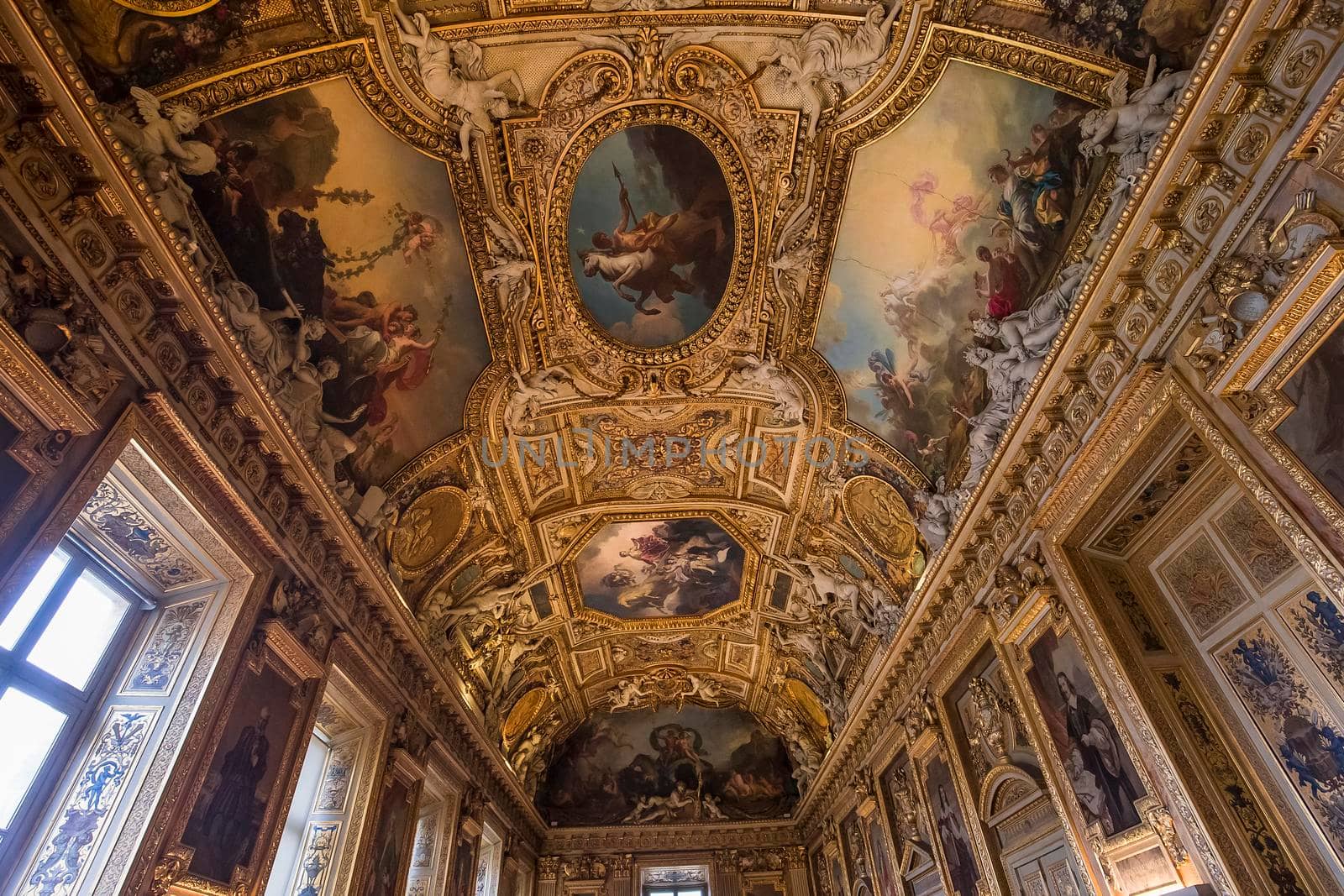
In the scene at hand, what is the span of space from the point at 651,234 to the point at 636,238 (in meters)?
0.21

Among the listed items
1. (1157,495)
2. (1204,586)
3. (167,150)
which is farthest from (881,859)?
(167,150)

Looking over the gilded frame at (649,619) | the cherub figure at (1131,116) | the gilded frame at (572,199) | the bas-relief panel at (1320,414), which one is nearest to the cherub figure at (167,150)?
the gilded frame at (572,199)

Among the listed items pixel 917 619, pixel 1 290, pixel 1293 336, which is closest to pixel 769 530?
pixel 917 619

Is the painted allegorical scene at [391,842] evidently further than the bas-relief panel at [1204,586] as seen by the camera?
Yes

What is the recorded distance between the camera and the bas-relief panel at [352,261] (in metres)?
6.96

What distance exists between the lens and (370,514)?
9.31 m

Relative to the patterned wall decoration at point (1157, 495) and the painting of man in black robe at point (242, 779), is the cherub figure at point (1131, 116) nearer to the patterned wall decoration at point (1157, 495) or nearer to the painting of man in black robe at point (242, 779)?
the patterned wall decoration at point (1157, 495)

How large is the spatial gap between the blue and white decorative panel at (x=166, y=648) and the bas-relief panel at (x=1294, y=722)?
29.9 feet

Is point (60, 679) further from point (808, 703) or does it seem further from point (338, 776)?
point (808, 703)

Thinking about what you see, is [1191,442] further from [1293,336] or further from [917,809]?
[917,809]

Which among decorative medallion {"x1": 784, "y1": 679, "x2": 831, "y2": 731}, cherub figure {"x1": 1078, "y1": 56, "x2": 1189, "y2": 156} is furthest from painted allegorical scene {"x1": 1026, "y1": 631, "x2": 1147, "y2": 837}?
decorative medallion {"x1": 784, "y1": 679, "x2": 831, "y2": 731}

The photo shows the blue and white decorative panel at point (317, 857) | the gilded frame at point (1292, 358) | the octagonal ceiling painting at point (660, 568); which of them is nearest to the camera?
the gilded frame at point (1292, 358)

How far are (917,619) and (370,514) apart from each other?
811 cm

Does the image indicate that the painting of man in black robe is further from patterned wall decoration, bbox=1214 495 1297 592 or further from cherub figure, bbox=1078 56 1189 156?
cherub figure, bbox=1078 56 1189 156
